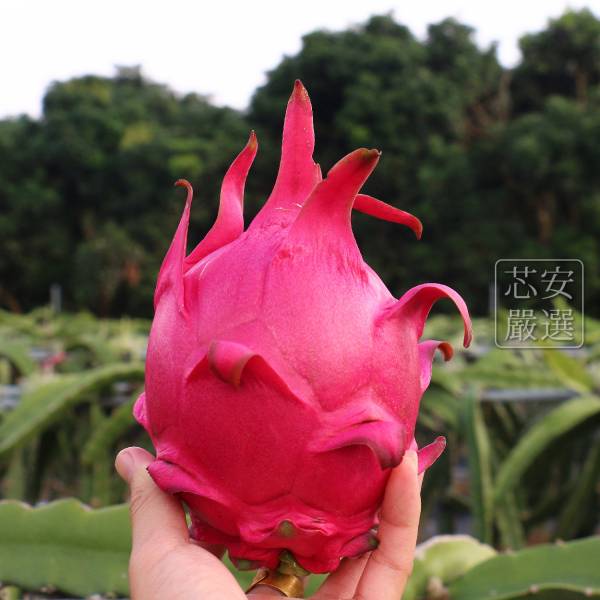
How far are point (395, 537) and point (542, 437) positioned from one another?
4.38 feet

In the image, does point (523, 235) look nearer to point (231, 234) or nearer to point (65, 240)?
point (65, 240)

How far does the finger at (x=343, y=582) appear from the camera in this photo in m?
0.63

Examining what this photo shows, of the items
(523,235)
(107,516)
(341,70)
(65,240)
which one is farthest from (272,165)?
(107,516)

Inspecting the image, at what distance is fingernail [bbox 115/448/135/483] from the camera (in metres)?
0.60

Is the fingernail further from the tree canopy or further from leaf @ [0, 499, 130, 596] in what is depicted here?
the tree canopy

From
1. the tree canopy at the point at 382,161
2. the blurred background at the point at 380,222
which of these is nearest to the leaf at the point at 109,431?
the blurred background at the point at 380,222

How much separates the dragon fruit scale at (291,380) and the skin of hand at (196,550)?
0.02m

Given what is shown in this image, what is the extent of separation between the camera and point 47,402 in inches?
67.1

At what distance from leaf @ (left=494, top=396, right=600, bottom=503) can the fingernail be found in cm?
132

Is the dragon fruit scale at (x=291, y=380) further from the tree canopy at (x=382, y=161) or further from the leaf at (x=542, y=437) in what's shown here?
the tree canopy at (x=382, y=161)

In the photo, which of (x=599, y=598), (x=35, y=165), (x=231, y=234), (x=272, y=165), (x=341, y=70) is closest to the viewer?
(x=231, y=234)

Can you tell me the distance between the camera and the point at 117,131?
14445mm

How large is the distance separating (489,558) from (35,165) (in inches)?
553

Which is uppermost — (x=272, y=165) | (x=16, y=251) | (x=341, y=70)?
(x=341, y=70)
